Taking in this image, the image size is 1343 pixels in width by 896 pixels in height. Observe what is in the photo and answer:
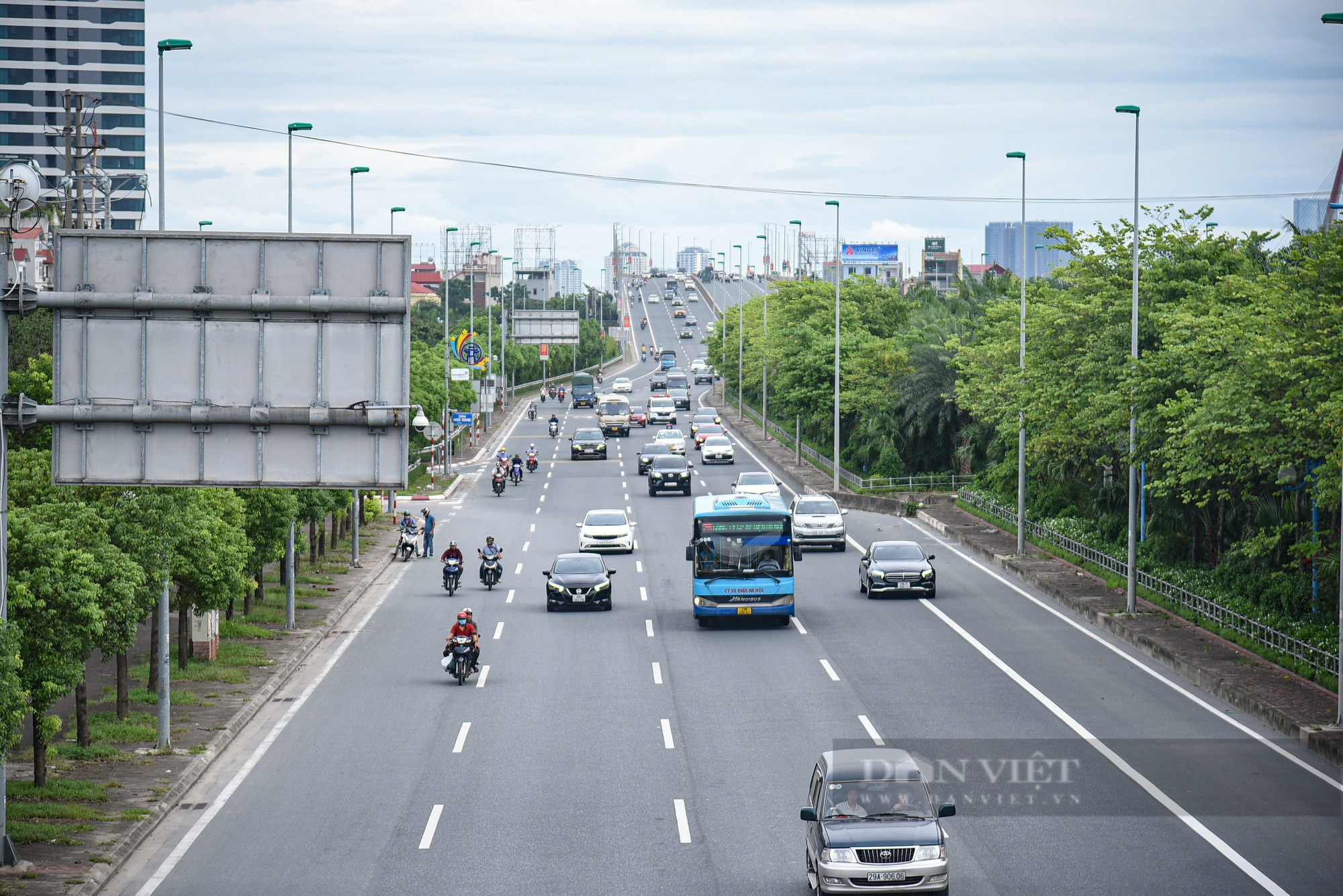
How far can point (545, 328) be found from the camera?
129875mm

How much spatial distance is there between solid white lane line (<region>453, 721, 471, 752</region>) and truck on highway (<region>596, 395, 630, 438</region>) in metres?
64.3

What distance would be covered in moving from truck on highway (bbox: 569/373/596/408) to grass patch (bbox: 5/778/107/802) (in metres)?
97.6

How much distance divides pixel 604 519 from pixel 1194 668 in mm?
23001

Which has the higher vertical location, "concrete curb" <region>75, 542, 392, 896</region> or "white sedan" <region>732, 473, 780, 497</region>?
"white sedan" <region>732, 473, 780, 497</region>

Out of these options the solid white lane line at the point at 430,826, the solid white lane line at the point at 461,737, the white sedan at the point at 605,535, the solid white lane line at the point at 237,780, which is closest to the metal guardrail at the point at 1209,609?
the white sedan at the point at 605,535

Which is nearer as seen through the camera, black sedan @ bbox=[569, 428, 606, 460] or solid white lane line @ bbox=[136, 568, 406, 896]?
solid white lane line @ bbox=[136, 568, 406, 896]

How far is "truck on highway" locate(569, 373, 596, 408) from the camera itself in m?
118

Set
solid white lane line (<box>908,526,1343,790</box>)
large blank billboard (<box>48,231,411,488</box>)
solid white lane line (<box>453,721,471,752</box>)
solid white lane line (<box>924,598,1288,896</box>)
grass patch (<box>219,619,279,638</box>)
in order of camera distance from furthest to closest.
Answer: grass patch (<box>219,619,279,638</box>) → solid white lane line (<box>453,721,471,752</box>) → solid white lane line (<box>908,526,1343,790</box>) → large blank billboard (<box>48,231,411,488</box>) → solid white lane line (<box>924,598,1288,896</box>)

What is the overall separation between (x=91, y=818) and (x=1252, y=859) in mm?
13201

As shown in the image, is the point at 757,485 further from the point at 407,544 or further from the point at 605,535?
the point at 407,544

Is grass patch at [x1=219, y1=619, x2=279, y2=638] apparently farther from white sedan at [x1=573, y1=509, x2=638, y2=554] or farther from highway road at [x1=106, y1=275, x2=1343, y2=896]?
white sedan at [x1=573, y1=509, x2=638, y2=554]

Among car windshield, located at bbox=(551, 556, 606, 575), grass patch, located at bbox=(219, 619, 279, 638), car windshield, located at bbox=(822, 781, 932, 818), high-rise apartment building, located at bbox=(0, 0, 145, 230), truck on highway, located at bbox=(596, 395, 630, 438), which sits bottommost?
grass patch, located at bbox=(219, 619, 279, 638)

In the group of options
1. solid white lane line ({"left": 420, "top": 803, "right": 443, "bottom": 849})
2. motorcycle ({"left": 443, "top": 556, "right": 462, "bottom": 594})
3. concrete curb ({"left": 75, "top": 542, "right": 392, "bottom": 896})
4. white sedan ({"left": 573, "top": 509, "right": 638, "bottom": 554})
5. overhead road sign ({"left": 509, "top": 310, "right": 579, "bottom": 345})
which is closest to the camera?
concrete curb ({"left": 75, "top": 542, "right": 392, "bottom": 896})

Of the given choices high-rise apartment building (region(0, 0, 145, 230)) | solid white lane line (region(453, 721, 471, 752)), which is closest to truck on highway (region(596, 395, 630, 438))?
high-rise apartment building (region(0, 0, 145, 230))
